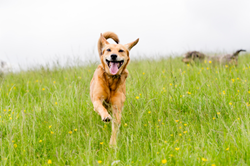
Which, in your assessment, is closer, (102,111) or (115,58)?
(102,111)

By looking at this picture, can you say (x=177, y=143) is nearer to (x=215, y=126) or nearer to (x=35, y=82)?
(x=215, y=126)

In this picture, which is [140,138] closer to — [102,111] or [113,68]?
[102,111]

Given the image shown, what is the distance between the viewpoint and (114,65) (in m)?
3.55

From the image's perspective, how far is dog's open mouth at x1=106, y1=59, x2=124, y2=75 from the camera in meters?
3.51

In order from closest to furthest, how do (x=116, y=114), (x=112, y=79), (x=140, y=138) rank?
(x=140, y=138) → (x=116, y=114) → (x=112, y=79)

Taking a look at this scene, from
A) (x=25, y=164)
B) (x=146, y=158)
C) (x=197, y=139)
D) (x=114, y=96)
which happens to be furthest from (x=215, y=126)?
(x=25, y=164)

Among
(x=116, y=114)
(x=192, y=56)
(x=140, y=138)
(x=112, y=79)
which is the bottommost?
(x=140, y=138)

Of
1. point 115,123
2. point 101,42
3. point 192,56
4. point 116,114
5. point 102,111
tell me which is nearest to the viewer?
point 102,111

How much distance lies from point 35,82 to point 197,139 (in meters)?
4.92

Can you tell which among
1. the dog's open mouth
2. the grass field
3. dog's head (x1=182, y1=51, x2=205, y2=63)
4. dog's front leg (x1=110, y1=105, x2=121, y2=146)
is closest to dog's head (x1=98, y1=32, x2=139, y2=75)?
the dog's open mouth

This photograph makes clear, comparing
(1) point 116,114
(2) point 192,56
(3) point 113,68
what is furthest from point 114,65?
(2) point 192,56

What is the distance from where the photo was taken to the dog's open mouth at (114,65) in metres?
3.51

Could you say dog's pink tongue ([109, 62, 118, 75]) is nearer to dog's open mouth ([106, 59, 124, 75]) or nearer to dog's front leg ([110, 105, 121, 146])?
dog's open mouth ([106, 59, 124, 75])

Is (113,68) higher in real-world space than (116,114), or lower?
higher
